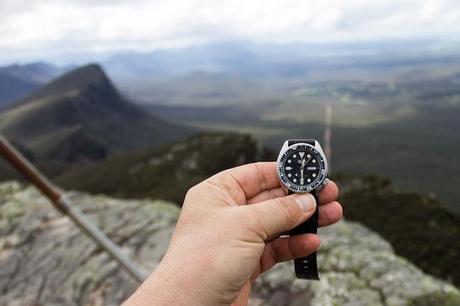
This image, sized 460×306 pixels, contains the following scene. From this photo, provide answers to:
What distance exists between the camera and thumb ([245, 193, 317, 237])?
4906mm

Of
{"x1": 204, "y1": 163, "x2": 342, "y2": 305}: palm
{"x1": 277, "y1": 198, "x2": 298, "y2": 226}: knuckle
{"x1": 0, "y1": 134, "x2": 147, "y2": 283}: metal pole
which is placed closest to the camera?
{"x1": 277, "y1": 198, "x2": 298, "y2": 226}: knuckle

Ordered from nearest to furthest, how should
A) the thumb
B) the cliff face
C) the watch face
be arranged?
the thumb < the watch face < the cliff face

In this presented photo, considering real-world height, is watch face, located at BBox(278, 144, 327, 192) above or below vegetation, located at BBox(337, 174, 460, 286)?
above

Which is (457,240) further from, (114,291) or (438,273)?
(114,291)

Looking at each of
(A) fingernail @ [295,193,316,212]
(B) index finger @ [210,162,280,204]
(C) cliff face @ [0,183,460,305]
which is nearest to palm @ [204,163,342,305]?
(B) index finger @ [210,162,280,204]

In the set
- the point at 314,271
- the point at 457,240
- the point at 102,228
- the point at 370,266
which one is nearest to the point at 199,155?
the point at 457,240

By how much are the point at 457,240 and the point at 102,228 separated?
31.8m

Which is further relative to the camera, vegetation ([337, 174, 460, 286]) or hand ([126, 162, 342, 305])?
vegetation ([337, 174, 460, 286])

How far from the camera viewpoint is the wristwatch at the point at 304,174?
5.56 meters

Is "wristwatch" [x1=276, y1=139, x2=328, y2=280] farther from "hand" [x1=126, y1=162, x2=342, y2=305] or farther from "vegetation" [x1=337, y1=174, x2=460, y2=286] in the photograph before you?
"vegetation" [x1=337, y1=174, x2=460, y2=286]

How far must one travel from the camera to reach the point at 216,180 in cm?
540

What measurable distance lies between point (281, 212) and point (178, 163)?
86.8m

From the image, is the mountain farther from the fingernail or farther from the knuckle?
the knuckle

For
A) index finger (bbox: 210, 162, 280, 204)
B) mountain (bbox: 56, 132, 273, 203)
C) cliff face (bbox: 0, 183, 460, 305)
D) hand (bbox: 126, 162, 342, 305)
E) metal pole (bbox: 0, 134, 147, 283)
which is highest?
index finger (bbox: 210, 162, 280, 204)
